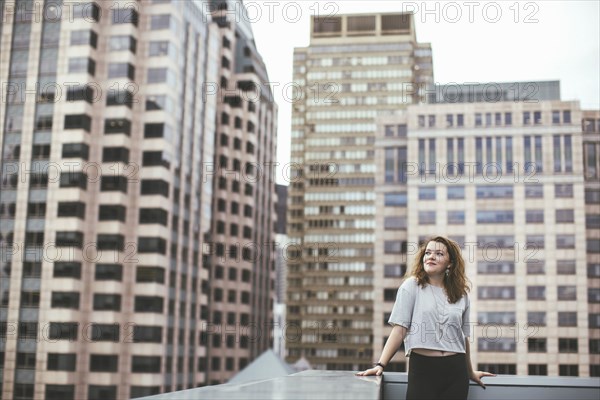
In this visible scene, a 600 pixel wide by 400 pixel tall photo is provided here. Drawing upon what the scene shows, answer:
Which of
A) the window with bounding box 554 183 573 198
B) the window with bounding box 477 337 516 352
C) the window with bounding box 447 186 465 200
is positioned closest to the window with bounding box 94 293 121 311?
the window with bounding box 477 337 516 352

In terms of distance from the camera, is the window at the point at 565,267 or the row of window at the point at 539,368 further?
the window at the point at 565,267

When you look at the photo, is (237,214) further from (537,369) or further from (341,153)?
(341,153)

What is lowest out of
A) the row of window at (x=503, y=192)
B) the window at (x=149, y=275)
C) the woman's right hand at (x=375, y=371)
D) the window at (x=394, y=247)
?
the woman's right hand at (x=375, y=371)

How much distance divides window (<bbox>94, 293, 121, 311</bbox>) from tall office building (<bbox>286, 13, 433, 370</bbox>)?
44161 mm

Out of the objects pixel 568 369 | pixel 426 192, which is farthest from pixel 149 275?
pixel 568 369

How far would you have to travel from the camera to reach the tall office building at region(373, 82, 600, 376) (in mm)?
57812

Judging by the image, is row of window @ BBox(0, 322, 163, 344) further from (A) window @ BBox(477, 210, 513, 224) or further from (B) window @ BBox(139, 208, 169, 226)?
(A) window @ BBox(477, 210, 513, 224)

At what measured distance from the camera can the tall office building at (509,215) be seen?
2276 inches

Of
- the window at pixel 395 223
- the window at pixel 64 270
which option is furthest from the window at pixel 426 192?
the window at pixel 64 270

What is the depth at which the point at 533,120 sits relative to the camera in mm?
60656

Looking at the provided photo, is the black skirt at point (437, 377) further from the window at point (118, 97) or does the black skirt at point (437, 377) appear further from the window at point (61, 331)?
the window at point (118, 97)

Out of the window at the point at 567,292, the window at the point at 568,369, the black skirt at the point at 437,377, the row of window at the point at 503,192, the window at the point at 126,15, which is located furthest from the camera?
the row of window at the point at 503,192

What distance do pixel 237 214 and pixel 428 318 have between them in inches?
2163

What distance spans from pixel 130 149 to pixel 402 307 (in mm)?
41720
